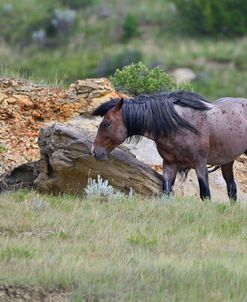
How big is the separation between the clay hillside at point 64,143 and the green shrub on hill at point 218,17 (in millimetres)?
41102

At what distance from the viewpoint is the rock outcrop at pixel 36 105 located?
17.9 meters

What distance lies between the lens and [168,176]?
1546 centimetres

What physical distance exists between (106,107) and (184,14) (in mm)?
48067

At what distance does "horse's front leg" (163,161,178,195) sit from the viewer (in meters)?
15.4

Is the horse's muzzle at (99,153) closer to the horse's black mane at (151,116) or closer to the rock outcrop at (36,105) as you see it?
the horse's black mane at (151,116)

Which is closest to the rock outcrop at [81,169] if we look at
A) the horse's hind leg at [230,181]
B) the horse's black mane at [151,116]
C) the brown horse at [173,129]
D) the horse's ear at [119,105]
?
the brown horse at [173,129]

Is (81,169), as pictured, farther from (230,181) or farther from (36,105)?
(36,105)

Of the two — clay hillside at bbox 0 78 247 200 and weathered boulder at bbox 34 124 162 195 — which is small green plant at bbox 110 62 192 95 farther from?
weathered boulder at bbox 34 124 162 195


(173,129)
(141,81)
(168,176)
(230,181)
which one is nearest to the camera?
(173,129)

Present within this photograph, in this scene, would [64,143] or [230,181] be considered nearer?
[64,143]

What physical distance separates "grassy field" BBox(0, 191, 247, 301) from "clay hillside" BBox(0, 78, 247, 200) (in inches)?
33.2

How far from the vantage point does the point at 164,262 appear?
1145 centimetres

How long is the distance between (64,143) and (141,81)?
3660 mm

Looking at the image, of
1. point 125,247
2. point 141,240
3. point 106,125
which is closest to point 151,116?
point 106,125
